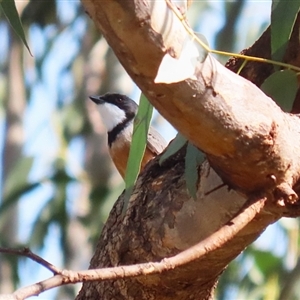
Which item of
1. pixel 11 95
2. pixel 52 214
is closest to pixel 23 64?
pixel 11 95

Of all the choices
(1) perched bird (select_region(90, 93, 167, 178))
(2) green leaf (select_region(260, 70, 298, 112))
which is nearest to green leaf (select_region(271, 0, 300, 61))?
(2) green leaf (select_region(260, 70, 298, 112))

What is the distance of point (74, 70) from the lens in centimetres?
476

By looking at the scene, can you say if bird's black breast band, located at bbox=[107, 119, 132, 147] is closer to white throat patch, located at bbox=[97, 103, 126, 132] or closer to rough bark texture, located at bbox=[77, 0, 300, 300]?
white throat patch, located at bbox=[97, 103, 126, 132]

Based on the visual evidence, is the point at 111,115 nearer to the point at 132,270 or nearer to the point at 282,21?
the point at 282,21

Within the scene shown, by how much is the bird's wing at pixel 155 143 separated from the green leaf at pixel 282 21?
1.53 m

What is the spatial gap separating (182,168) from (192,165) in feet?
0.60

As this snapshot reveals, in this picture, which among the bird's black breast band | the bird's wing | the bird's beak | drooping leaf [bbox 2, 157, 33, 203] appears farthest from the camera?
the bird's beak

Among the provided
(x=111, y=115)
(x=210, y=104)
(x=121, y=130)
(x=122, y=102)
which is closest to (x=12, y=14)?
(x=210, y=104)

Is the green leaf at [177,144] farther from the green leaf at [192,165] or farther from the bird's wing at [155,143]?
the bird's wing at [155,143]

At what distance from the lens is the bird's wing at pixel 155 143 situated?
2.78m

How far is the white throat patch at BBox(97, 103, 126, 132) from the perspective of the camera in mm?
3281

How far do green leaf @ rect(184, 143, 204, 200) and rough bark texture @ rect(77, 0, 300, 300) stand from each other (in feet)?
0.07

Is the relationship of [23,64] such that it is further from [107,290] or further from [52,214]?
[107,290]

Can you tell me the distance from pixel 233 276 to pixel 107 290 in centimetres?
208
